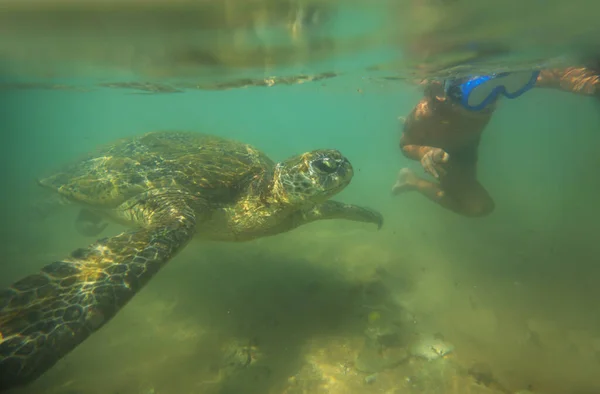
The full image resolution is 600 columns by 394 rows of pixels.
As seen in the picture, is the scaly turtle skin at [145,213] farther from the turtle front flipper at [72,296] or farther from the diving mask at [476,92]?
the diving mask at [476,92]

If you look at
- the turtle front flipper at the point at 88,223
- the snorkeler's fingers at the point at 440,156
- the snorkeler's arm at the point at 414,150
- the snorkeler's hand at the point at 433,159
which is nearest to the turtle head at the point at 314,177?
the snorkeler's fingers at the point at 440,156

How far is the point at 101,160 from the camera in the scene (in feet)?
25.7

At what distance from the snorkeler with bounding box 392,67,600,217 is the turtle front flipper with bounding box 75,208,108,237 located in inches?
382

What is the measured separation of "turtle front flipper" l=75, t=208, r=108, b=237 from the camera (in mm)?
9641

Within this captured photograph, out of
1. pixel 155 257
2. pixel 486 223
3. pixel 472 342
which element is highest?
pixel 155 257

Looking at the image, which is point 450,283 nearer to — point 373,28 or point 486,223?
point 486,223

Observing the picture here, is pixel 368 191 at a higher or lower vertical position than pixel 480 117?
lower

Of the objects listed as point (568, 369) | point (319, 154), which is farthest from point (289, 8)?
point (568, 369)

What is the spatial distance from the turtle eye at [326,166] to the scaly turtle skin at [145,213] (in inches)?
0.7

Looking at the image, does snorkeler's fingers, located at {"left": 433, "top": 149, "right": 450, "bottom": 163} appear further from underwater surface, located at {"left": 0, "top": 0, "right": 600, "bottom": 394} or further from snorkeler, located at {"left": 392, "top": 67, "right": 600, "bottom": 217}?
underwater surface, located at {"left": 0, "top": 0, "right": 600, "bottom": 394}

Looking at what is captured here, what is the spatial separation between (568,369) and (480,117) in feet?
18.5

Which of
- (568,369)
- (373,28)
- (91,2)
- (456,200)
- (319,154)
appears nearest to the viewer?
(568,369)

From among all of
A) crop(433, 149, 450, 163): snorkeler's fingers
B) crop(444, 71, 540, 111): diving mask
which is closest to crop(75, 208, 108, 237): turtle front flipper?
crop(433, 149, 450, 163): snorkeler's fingers

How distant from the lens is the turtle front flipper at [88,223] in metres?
9.64
